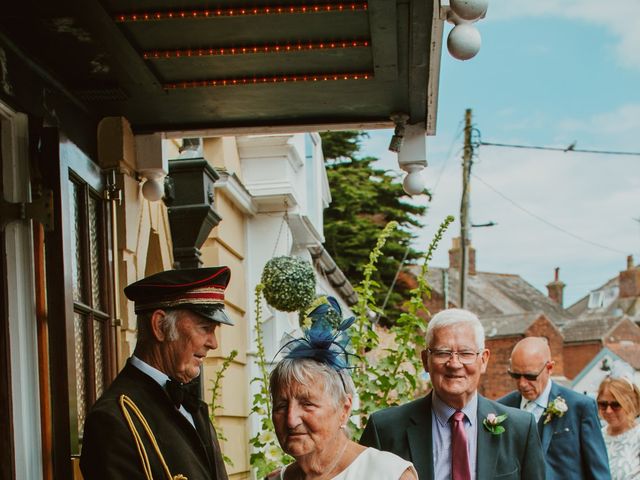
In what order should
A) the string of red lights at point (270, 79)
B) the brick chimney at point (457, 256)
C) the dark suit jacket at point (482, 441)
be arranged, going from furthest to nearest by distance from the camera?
the brick chimney at point (457, 256)
the string of red lights at point (270, 79)
the dark suit jacket at point (482, 441)

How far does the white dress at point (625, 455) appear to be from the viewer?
6781 millimetres

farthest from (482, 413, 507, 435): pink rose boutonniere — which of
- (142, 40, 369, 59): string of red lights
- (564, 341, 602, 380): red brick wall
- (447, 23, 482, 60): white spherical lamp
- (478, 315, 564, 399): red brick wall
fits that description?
(564, 341, 602, 380): red brick wall

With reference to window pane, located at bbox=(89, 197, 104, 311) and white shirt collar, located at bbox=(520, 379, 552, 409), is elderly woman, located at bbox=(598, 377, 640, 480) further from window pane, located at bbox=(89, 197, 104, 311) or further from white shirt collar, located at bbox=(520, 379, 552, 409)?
window pane, located at bbox=(89, 197, 104, 311)

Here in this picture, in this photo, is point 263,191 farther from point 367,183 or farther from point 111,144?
point 367,183

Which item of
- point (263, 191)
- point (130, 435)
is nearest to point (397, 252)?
point (263, 191)

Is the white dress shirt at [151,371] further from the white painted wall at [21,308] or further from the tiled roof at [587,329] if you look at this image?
the tiled roof at [587,329]

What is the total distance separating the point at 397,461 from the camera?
3436mm

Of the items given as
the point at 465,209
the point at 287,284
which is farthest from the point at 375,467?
the point at 465,209

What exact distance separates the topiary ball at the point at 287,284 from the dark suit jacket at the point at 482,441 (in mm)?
4487

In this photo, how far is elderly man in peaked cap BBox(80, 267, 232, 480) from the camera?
12.5ft

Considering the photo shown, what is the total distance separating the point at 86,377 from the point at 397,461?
2415 millimetres

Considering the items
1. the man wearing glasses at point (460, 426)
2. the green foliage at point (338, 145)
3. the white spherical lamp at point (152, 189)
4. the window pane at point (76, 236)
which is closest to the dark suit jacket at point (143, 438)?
the man wearing glasses at point (460, 426)

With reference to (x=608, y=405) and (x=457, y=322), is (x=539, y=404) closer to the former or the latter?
(x=608, y=405)

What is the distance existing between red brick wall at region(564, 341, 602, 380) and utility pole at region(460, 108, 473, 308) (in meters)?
29.6
